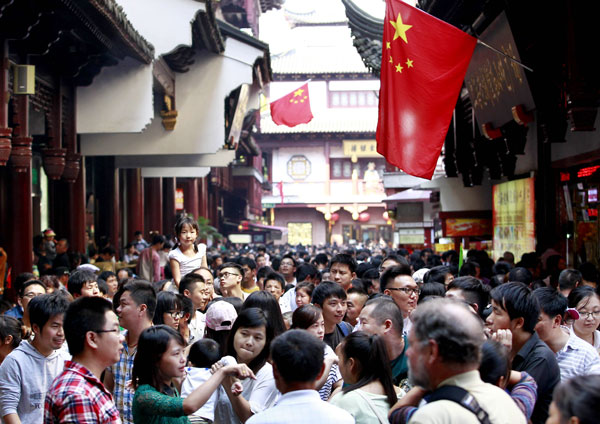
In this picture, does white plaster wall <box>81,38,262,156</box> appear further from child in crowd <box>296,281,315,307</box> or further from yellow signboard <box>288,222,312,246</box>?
yellow signboard <box>288,222,312,246</box>

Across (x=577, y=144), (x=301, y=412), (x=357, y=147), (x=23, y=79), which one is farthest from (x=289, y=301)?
(x=357, y=147)

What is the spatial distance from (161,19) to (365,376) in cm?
1085

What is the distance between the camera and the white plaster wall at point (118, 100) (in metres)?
13.9

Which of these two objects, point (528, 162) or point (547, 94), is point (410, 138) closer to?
point (547, 94)

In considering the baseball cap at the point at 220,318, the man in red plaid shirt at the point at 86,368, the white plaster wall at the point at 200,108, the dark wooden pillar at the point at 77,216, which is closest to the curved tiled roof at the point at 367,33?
the white plaster wall at the point at 200,108

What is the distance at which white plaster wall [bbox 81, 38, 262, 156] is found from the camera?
16.5 m

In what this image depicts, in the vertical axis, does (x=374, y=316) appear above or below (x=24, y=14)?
below

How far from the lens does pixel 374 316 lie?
5.29 meters

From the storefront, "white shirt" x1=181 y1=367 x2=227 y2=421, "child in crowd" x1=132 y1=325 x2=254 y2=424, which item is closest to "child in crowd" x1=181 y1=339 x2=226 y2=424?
"white shirt" x1=181 y1=367 x2=227 y2=421

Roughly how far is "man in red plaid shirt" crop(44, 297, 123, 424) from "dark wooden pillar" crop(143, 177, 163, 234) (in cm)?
1949

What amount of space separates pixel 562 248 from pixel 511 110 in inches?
106

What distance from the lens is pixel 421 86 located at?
33.1ft

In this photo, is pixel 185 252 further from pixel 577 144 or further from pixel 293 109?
pixel 293 109

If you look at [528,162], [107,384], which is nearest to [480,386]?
[107,384]
